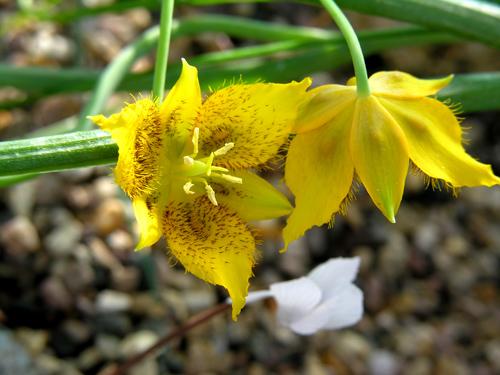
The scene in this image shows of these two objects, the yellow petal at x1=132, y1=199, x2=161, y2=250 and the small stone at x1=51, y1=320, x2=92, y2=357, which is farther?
the small stone at x1=51, y1=320, x2=92, y2=357

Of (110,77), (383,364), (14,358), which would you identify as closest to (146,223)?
(110,77)

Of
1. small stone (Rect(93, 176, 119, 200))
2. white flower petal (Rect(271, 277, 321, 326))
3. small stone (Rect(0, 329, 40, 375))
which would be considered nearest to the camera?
white flower petal (Rect(271, 277, 321, 326))

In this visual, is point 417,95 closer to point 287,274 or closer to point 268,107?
point 268,107

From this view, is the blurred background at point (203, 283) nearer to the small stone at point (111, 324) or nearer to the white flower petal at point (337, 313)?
the small stone at point (111, 324)

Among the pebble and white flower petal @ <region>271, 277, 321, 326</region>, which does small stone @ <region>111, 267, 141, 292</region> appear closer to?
the pebble

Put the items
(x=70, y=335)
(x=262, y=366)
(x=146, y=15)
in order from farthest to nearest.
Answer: (x=146, y=15)
(x=262, y=366)
(x=70, y=335)

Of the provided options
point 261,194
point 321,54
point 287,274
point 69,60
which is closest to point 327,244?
point 287,274

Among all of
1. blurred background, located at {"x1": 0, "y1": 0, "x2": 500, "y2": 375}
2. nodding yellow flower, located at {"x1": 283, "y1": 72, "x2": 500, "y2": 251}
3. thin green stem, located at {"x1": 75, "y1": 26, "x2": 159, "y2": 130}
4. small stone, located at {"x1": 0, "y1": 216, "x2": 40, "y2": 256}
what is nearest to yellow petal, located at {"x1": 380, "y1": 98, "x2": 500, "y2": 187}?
nodding yellow flower, located at {"x1": 283, "y1": 72, "x2": 500, "y2": 251}
